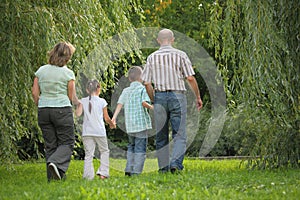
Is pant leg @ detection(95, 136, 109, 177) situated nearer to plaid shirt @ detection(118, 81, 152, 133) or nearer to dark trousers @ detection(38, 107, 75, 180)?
plaid shirt @ detection(118, 81, 152, 133)

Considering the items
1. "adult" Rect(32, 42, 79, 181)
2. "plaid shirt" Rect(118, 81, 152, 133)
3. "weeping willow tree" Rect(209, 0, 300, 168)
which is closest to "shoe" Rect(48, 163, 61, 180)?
"adult" Rect(32, 42, 79, 181)

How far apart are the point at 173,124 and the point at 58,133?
140cm

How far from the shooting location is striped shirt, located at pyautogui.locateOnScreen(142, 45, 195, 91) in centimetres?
718

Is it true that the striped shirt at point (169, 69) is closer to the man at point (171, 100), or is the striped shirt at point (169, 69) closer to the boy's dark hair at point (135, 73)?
the man at point (171, 100)

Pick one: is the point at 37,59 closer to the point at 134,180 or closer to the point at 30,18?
the point at 30,18

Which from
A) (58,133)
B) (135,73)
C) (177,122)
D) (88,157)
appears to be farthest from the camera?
(135,73)

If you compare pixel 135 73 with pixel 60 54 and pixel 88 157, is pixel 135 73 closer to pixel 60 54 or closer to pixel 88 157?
pixel 88 157

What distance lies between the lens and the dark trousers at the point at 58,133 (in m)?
6.56

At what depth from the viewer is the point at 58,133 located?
Answer: 6.66 m

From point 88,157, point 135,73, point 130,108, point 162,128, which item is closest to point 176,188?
point 162,128

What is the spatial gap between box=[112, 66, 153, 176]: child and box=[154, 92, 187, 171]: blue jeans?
0.27 meters

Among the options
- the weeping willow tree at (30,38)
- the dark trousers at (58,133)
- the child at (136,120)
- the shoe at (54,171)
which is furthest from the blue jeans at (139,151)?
the weeping willow tree at (30,38)

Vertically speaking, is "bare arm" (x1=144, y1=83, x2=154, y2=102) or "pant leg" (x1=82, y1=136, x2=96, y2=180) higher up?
"bare arm" (x1=144, y1=83, x2=154, y2=102)

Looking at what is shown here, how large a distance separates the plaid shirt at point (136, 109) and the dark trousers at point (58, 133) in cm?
102
